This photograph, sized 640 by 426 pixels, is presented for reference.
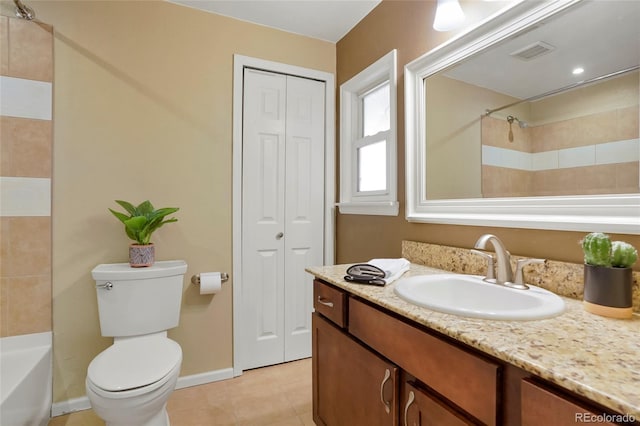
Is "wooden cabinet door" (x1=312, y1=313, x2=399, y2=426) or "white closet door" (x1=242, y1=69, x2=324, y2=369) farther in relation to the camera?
"white closet door" (x1=242, y1=69, x2=324, y2=369)

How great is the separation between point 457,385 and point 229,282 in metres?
1.68

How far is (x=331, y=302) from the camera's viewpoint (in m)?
1.34

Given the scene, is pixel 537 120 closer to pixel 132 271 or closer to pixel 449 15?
pixel 449 15

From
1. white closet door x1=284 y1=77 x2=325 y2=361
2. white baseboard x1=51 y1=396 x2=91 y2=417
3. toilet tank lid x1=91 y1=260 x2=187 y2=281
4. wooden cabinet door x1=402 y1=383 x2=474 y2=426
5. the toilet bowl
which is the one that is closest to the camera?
wooden cabinet door x1=402 y1=383 x2=474 y2=426

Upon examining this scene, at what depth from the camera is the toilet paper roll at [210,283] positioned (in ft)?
6.52

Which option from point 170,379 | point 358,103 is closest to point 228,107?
point 358,103

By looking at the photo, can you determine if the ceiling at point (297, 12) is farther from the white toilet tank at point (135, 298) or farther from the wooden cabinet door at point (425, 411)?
the wooden cabinet door at point (425, 411)

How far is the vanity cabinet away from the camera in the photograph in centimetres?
62

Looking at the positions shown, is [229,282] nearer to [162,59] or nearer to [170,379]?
[170,379]

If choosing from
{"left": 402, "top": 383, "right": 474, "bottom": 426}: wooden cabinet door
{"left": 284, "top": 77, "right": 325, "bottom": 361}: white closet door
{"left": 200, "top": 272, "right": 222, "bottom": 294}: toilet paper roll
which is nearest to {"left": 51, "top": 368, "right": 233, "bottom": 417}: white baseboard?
{"left": 284, "top": 77, "right": 325, "bottom": 361}: white closet door

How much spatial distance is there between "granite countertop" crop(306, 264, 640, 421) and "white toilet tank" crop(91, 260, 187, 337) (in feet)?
4.38

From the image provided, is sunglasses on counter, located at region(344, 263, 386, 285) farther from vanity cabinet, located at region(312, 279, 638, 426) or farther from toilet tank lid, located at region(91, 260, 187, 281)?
toilet tank lid, located at region(91, 260, 187, 281)

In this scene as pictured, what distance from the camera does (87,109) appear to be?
1828 mm

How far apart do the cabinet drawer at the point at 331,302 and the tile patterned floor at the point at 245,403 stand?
0.75 metres
